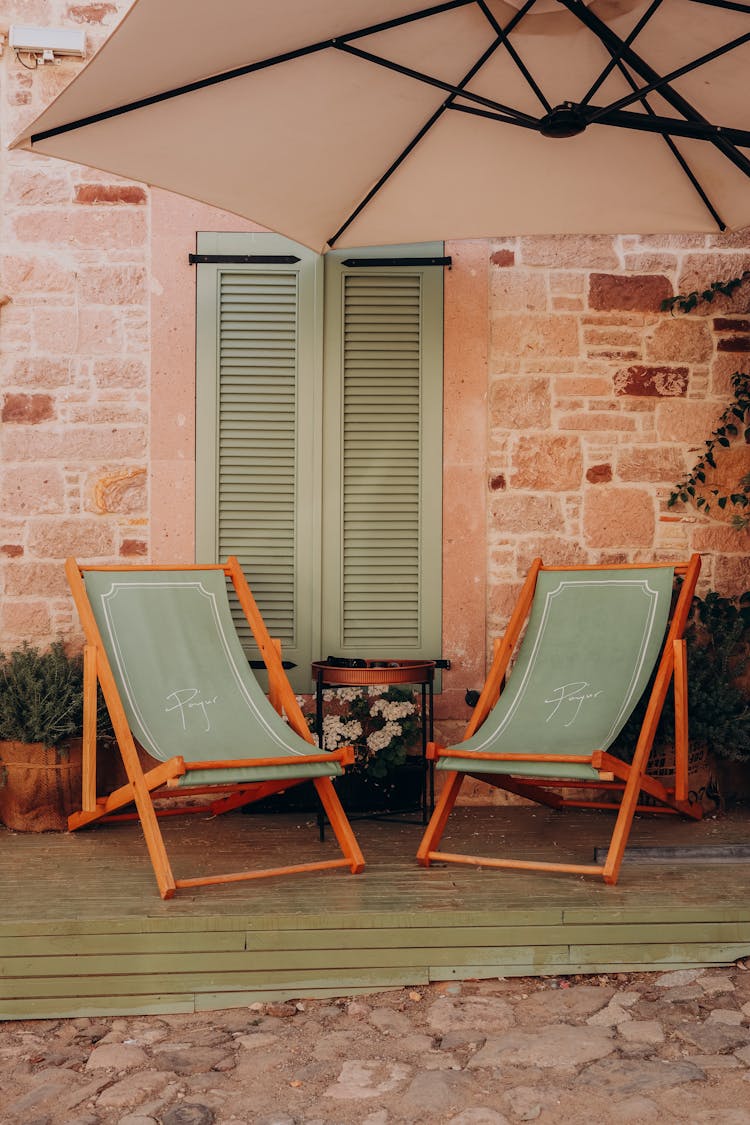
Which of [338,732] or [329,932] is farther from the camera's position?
[338,732]

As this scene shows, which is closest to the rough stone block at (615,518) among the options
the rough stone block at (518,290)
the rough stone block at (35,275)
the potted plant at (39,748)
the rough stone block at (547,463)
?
the rough stone block at (547,463)

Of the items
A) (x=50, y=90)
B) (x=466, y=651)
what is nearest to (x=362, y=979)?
(x=466, y=651)

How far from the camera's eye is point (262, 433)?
4.50 m

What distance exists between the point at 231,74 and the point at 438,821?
Result: 235cm

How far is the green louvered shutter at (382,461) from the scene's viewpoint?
177 inches

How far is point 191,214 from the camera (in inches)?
176

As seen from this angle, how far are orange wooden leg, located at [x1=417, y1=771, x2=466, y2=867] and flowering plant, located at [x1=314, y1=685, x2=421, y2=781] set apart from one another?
65 centimetres

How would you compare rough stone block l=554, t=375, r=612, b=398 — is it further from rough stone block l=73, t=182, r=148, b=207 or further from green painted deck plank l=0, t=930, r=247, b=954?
green painted deck plank l=0, t=930, r=247, b=954

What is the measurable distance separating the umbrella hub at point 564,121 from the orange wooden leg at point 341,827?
1.98 meters

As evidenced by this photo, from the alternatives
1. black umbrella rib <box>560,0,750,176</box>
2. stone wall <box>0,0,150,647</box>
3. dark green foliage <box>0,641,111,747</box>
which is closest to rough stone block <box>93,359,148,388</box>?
stone wall <box>0,0,150,647</box>

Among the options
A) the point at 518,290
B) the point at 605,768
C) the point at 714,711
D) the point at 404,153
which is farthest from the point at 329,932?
the point at 518,290

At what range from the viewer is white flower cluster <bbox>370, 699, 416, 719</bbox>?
4164 millimetres

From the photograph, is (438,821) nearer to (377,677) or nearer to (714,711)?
(377,677)

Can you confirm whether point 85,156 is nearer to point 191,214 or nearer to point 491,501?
point 191,214
